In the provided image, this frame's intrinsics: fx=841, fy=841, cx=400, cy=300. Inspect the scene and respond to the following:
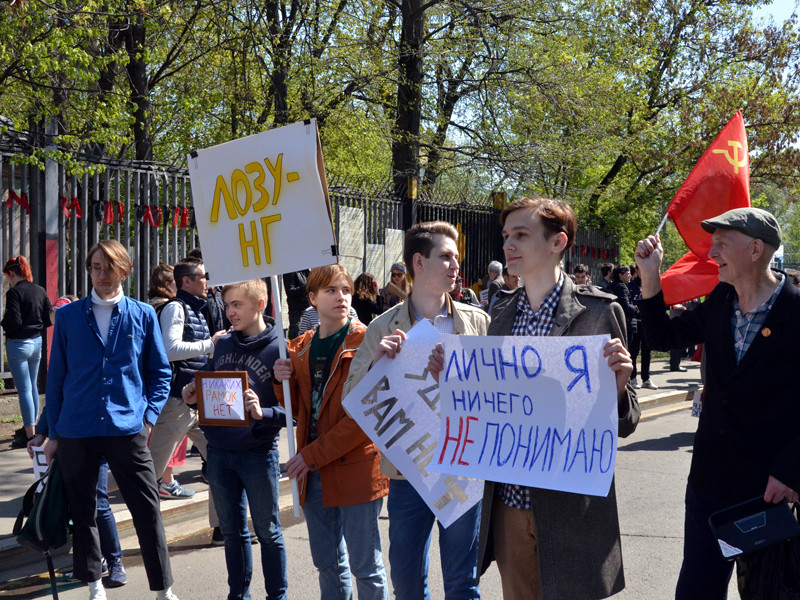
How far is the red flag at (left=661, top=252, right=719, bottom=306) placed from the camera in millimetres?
4383

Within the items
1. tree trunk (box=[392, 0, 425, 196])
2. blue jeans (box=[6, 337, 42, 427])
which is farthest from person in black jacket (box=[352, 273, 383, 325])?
blue jeans (box=[6, 337, 42, 427])

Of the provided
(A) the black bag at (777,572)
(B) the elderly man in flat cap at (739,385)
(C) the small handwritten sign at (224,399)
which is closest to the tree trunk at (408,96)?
(C) the small handwritten sign at (224,399)

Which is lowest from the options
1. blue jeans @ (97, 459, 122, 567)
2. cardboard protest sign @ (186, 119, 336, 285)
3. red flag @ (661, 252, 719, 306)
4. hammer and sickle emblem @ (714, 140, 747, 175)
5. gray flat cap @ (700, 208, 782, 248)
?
blue jeans @ (97, 459, 122, 567)

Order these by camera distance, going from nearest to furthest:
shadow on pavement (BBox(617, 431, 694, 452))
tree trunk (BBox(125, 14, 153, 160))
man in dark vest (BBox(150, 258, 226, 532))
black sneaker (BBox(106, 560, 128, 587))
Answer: black sneaker (BBox(106, 560, 128, 587)) → man in dark vest (BBox(150, 258, 226, 532)) → shadow on pavement (BBox(617, 431, 694, 452)) → tree trunk (BBox(125, 14, 153, 160))

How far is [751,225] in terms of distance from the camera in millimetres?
3186

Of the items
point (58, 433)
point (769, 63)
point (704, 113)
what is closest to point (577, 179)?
point (704, 113)

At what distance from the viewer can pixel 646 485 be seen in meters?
7.57

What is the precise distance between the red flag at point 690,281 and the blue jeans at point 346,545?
1896 millimetres

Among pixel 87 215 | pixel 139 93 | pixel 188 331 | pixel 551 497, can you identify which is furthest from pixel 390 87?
pixel 551 497

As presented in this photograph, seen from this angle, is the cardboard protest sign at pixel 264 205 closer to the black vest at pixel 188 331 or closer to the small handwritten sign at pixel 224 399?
the small handwritten sign at pixel 224 399

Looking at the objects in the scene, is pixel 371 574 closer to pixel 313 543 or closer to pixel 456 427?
pixel 313 543

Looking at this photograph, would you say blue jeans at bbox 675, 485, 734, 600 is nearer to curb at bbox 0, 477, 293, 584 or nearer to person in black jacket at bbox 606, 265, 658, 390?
curb at bbox 0, 477, 293, 584

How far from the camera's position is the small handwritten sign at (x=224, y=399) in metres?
4.03

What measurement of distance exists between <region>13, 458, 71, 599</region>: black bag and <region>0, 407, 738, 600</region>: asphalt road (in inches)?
25.7
